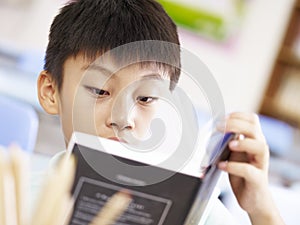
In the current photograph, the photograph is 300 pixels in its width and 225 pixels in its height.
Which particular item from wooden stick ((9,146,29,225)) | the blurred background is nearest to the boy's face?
wooden stick ((9,146,29,225))

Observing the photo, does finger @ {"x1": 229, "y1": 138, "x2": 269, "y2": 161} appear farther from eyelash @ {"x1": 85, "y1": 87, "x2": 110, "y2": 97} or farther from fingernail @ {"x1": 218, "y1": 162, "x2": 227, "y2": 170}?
eyelash @ {"x1": 85, "y1": 87, "x2": 110, "y2": 97}

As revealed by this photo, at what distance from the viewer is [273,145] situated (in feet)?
7.39

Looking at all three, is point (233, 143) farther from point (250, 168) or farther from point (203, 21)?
point (203, 21)

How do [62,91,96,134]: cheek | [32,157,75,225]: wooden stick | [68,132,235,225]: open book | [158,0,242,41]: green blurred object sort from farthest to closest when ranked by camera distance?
[158,0,242,41]: green blurred object < [62,91,96,134]: cheek < [68,132,235,225]: open book < [32,157,75,225]: wooden stick

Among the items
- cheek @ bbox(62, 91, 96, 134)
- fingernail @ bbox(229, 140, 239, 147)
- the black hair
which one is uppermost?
the black hair

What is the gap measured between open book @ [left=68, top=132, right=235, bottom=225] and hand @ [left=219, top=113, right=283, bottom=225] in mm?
71

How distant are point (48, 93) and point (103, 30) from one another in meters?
0.09

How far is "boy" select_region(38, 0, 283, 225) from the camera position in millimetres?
509

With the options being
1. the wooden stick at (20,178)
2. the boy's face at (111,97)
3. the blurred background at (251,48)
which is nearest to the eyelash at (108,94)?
the boy's face at (111,97)

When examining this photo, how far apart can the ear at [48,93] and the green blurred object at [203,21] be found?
211cm

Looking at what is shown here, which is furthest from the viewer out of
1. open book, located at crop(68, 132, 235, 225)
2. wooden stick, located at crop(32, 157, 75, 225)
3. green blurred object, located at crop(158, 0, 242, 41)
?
green blurred object, located at crop(158, 0, 242, 41)

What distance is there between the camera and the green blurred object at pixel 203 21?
267 cm

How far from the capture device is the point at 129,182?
42cm

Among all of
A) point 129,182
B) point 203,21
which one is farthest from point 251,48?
point 129,182
